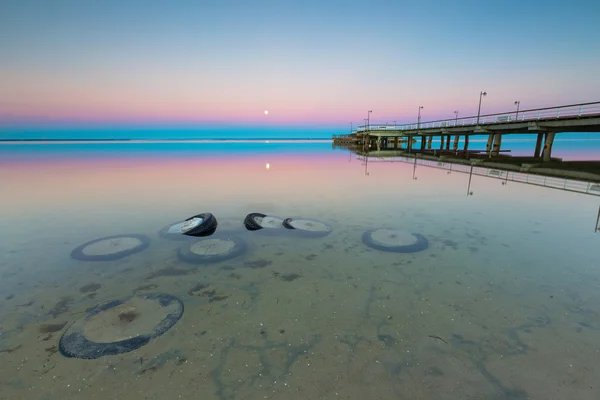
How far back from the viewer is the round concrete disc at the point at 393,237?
35.2 feet

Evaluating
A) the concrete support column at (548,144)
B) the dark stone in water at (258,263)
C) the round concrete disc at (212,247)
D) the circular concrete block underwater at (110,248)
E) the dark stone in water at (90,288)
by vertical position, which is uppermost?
the concrete support column at (548,144)

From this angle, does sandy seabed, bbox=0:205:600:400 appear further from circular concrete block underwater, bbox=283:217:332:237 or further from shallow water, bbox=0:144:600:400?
circular concrete block underwater, bbox=283:217:332:237

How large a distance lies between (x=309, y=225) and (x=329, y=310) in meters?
6.52

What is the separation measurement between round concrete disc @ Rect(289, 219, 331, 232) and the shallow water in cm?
74

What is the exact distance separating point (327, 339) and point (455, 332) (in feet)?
9.00

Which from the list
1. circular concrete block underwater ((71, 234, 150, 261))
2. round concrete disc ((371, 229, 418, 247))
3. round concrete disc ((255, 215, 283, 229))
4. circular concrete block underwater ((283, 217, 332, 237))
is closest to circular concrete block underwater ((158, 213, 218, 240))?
circular concrete block underwater ((71, 234, 150, 261))

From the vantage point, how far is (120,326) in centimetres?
588

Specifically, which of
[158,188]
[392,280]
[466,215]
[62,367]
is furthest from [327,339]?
[158,188]

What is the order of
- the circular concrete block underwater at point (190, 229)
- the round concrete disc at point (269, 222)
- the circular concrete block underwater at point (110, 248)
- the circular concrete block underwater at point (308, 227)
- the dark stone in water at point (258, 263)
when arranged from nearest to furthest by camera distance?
the dark stone in water at point (258, 263) < the circular concrete block underwater at point (110, 248) < the circular concrete block underwater at point (190, 229) < the circular concrete block underwater at point (308, 227) < the round concrete disc at point (269, 222)

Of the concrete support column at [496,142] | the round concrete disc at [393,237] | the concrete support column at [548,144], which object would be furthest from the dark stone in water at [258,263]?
the concrete support column at [496,142]

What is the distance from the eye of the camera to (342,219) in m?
14.1

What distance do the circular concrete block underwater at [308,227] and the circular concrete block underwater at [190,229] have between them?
349cm

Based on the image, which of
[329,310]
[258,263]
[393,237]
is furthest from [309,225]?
[329,310]

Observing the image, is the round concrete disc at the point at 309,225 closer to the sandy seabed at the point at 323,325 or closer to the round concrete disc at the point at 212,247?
the sandy seabed at the point at 323,325
